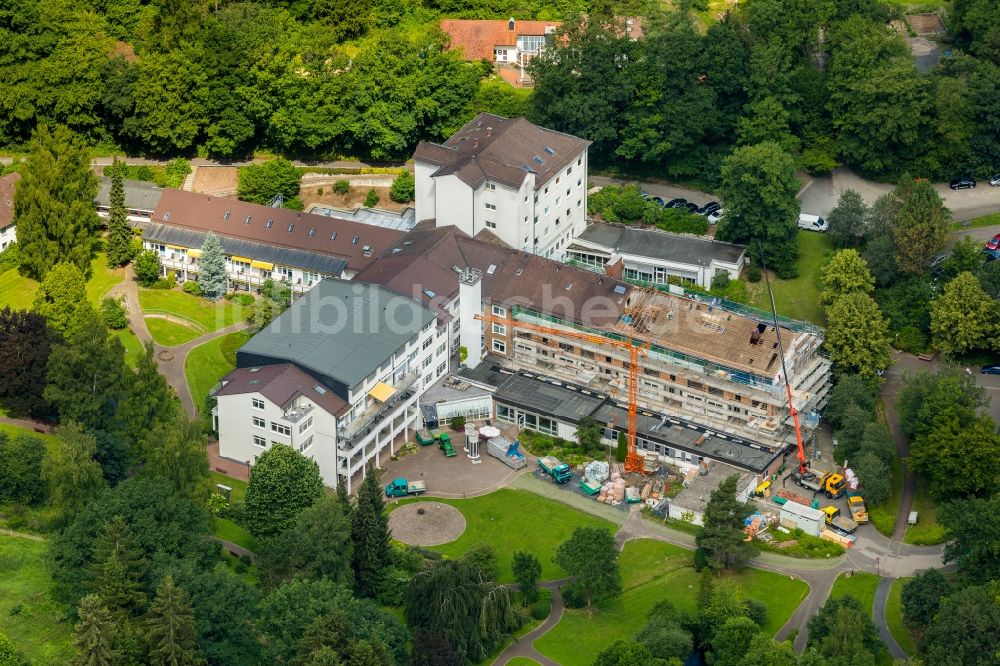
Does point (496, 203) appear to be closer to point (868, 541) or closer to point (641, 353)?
point (641, 353)

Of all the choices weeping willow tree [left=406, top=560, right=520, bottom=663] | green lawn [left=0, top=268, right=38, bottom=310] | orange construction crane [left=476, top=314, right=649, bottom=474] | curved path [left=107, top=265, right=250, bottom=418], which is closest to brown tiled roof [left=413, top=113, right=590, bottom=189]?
orange construction crane [left=476, top=314, right=649, bottom=474]

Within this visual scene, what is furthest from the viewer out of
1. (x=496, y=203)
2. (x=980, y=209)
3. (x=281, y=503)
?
(x=980, y=209)

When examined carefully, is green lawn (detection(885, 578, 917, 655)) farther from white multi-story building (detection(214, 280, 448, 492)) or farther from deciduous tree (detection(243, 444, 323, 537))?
deciduous tree (detection(243, 444, 323, 537))

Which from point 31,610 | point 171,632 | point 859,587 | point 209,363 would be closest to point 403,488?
point 209,363

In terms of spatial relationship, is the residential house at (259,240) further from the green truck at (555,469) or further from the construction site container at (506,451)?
the green truck at (555,469)

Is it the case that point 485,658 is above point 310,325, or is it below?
below

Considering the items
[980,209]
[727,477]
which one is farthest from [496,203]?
[980,209]

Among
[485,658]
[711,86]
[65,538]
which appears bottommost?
[485,658]
